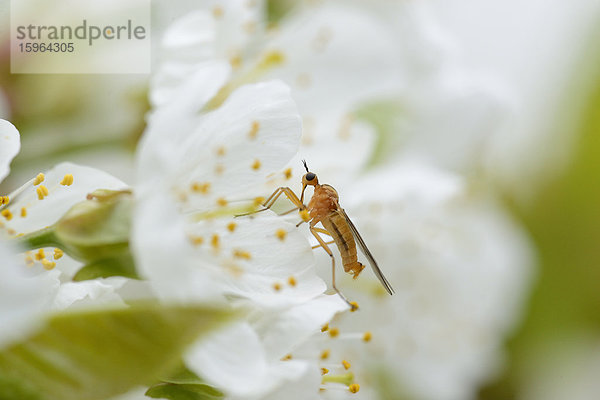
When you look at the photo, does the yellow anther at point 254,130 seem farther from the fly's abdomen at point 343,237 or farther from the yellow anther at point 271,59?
the yellow anther at point 271,59

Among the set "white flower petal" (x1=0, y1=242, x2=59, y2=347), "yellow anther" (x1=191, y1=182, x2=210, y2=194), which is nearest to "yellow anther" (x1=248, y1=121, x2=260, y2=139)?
"yellow anther" (x1=191, y1=182, x2=210, y2=194)

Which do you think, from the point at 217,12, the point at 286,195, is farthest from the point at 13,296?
the point at 217,12

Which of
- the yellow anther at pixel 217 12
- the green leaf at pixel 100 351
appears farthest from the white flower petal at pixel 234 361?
the yellow anther at pixel 217 12

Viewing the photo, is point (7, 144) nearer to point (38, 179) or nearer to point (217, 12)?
point (38, 179)

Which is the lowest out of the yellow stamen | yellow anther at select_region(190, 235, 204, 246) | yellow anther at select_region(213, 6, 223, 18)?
yellow anther at select_region(190, 235, 204, 246)

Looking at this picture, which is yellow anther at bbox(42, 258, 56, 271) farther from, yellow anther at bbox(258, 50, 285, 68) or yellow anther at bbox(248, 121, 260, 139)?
yellow anther at bbox(258, 50, 285, 68)

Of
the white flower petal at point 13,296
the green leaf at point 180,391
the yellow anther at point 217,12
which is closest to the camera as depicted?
the white flower petal at point 13,296
